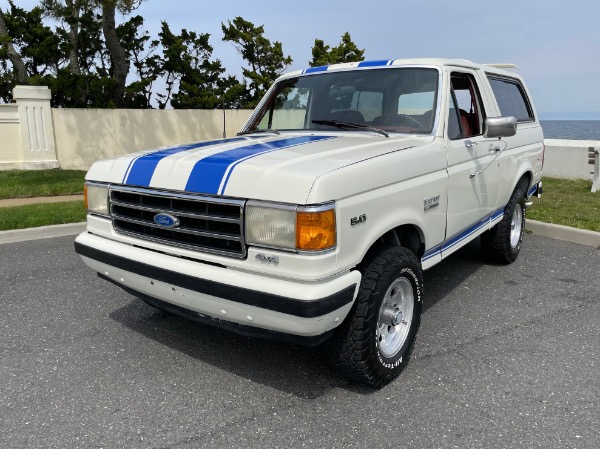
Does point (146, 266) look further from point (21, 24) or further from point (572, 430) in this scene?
point (21, 24)

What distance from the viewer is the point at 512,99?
18.2ft

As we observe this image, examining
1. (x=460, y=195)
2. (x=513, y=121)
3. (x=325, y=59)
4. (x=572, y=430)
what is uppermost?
(x=325, y=59)

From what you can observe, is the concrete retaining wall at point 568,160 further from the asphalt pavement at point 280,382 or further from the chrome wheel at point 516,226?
the asphalt pavement at point 280,382

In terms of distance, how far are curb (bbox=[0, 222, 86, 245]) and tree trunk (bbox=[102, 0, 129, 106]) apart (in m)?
9.90

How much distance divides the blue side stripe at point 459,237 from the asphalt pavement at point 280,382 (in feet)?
Result: 2.02

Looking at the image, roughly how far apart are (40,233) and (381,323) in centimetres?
539

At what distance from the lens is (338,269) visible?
269cm

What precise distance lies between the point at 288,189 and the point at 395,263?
2.79 ft

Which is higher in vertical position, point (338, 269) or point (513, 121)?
point (513, 121)

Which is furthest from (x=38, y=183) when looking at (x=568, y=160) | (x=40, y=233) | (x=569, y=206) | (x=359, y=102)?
(x=568, y=160)

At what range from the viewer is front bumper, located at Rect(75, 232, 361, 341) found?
259cm

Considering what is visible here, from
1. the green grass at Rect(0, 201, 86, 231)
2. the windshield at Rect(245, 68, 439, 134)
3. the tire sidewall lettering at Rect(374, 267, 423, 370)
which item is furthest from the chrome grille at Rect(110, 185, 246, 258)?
the green grass at Rect(0, 201, 86, 231)

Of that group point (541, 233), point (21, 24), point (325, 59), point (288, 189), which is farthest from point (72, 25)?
point (288, 189)

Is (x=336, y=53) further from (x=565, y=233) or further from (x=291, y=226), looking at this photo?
(x=291, y=226)
